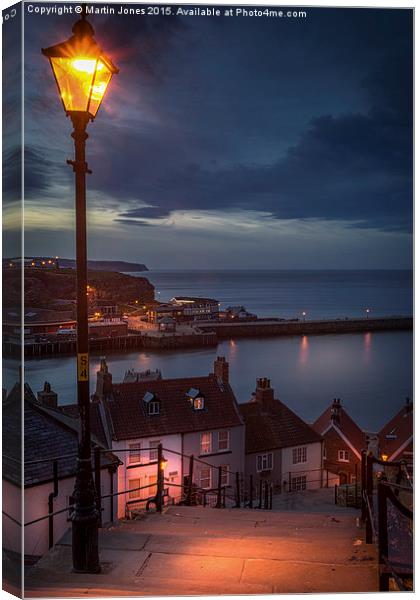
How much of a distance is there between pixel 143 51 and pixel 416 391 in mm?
2652

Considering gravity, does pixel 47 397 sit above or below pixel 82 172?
below

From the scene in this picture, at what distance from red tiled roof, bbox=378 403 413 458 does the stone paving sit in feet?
4.93

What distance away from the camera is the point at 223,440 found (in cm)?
606

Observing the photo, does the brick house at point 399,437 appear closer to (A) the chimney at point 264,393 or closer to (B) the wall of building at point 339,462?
(B) the wall of building at point 339,462

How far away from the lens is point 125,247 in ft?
15.6

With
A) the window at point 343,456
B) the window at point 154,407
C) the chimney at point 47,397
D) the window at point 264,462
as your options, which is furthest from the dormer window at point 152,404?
the window at point 343,456

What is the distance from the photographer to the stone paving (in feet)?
9.20

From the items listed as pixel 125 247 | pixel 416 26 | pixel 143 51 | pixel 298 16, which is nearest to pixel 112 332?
pixel 125 247

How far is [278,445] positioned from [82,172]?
15.2ft

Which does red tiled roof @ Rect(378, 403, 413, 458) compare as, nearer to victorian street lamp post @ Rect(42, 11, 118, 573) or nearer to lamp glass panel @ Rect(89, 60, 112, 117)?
victorian street lamp post @ Rect(42, 11, 118, 573)

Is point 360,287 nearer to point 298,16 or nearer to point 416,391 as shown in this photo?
point 416,391

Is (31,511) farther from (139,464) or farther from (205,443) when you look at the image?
(205,443)

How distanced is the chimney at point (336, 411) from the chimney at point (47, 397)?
8.36 ft

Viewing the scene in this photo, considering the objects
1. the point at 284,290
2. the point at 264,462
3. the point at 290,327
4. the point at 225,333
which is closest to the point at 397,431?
the point at 290,327
